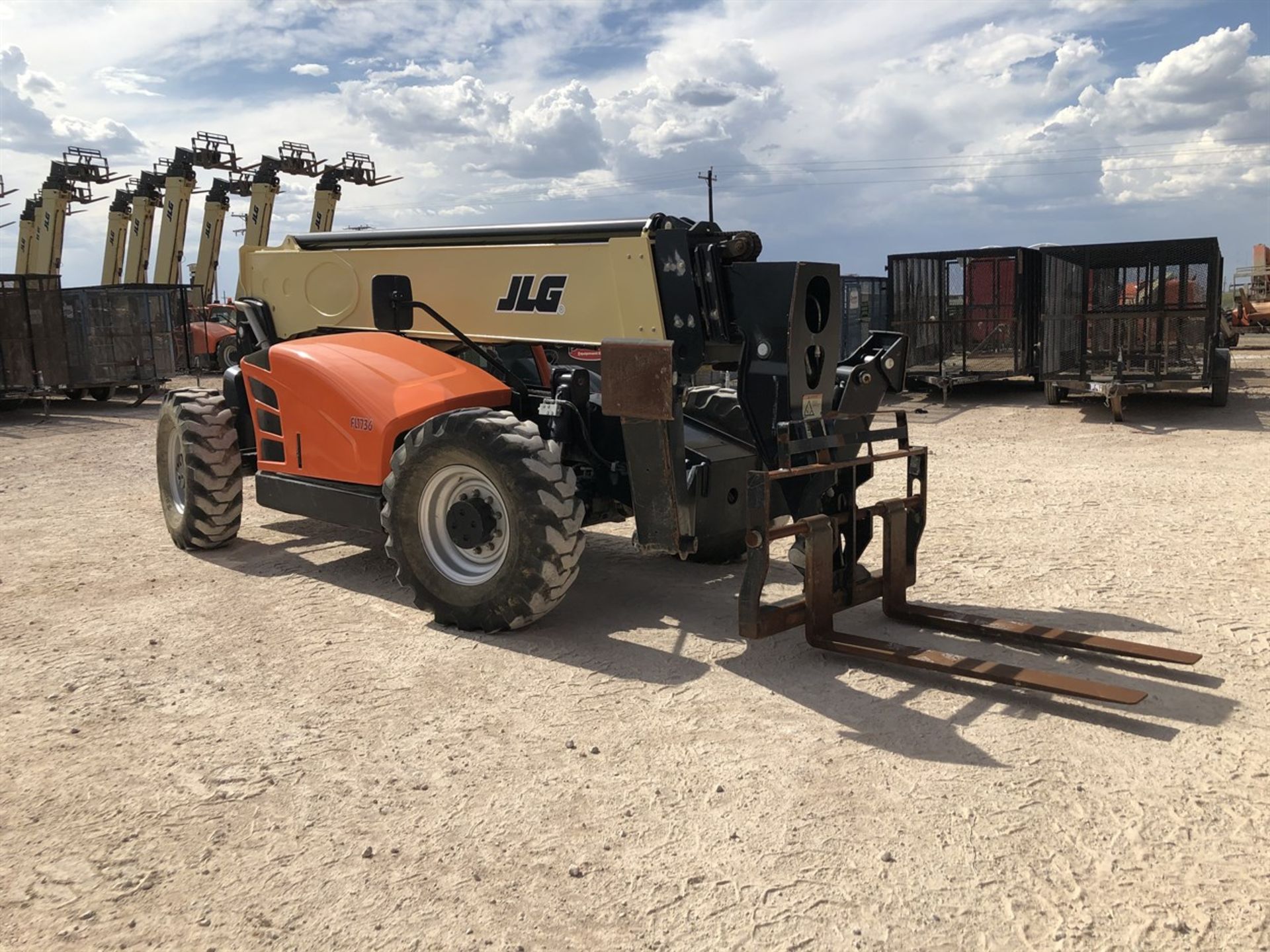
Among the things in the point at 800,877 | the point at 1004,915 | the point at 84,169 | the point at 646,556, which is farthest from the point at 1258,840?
the point at 84,169

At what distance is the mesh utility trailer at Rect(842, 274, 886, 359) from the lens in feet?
69.5

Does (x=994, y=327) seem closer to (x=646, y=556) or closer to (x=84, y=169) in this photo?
(x=646, y=556)

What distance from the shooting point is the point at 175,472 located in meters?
8.45

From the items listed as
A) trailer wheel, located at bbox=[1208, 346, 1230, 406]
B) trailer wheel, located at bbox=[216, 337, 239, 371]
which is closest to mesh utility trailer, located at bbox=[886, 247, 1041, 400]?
trailer wheel, located at bbox=[1208, 346, 1230, 406]

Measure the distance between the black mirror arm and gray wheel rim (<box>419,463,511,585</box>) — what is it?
36.9 inches

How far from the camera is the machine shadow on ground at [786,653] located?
4496mm

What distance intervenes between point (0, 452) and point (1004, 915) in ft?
50.5

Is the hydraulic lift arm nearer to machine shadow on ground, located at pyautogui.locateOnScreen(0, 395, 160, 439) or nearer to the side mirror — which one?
machine shadow on ground, located at pyautogui.locateOnScreen(0, 395, 160, 439)

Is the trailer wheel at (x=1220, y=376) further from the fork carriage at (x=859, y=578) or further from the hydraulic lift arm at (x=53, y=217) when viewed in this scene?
the hydraulic lift arm at (x=53, y=217)

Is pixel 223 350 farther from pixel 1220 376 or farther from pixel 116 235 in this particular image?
pixel 1220 376

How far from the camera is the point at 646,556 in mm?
7809

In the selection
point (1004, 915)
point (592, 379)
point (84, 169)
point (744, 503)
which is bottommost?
point (1004, 915)

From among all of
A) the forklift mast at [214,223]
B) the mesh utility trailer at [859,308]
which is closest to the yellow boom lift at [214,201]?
the forklift mast at [214,223]

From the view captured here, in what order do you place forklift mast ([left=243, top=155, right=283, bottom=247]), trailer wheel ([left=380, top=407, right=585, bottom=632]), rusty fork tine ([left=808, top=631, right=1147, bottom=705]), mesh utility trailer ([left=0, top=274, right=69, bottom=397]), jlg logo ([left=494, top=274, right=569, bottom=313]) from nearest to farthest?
1. rusty fork tine ([left=808, top=631, right=1147, bottom=705])
2. trailer wheel ([left=380, top=407, right=585, bottom=632])
3. jlg logo ([left=494, top=274, right=569, bottom=313])
4. mesh utility trailer ([left=0, top=274, right=69, bottom=397])
5. forklift mast ([left=243, top=155, right=283, bottom=247])
